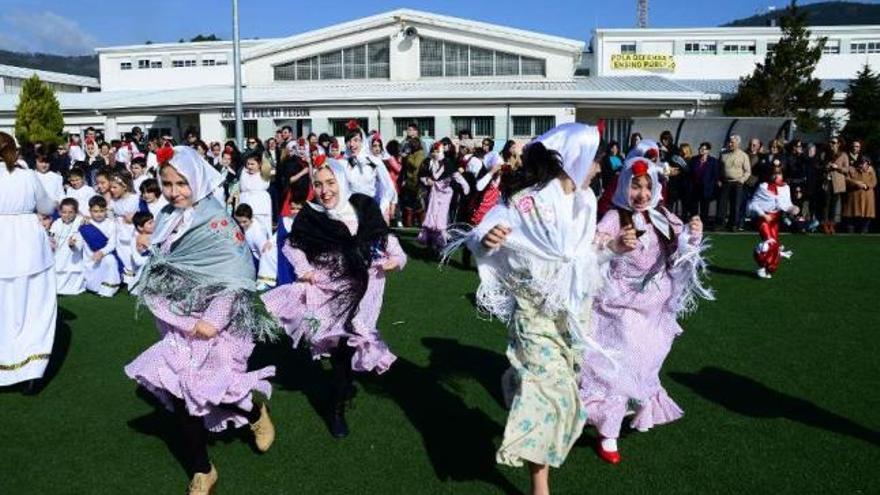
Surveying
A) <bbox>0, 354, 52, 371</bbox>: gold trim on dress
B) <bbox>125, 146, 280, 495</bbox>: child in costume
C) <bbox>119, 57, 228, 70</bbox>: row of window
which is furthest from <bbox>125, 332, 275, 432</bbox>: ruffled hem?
<bbox>119, 57, 228, 70</bbox>: row of window

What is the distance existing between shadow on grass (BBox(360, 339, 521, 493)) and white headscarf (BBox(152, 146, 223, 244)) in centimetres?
202

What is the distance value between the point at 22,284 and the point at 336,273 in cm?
277

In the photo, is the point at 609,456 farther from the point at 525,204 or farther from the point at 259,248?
the point at 259,248

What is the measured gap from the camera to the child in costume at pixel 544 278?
3648 millimetres

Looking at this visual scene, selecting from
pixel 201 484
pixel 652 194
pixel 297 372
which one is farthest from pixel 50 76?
pixel 652 194

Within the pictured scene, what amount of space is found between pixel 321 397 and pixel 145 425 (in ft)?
4.06

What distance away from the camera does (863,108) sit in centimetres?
2983

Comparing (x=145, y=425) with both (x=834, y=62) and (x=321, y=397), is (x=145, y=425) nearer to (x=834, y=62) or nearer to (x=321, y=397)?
(x=321, y=397)

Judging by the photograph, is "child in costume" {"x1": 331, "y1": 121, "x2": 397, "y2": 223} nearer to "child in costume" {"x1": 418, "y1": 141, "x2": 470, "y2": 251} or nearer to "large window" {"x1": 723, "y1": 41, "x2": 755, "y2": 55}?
"child in costume" {"x1": 418, "y1": 141, "x2": 470, "y2": 251}

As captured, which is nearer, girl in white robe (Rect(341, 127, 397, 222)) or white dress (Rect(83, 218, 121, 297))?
white dress (Rect(83, 218, 121, 297))

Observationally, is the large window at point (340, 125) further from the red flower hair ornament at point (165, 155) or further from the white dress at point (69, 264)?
the red flower hair ornament at point (165, 155)

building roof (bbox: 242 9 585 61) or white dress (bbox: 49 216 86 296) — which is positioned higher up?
building roof (bbox: 242 9 585 61)

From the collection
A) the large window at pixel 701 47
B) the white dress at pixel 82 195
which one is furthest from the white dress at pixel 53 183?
the large window at pixel 701 47

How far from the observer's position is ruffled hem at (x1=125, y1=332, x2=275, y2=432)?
4.04 m
